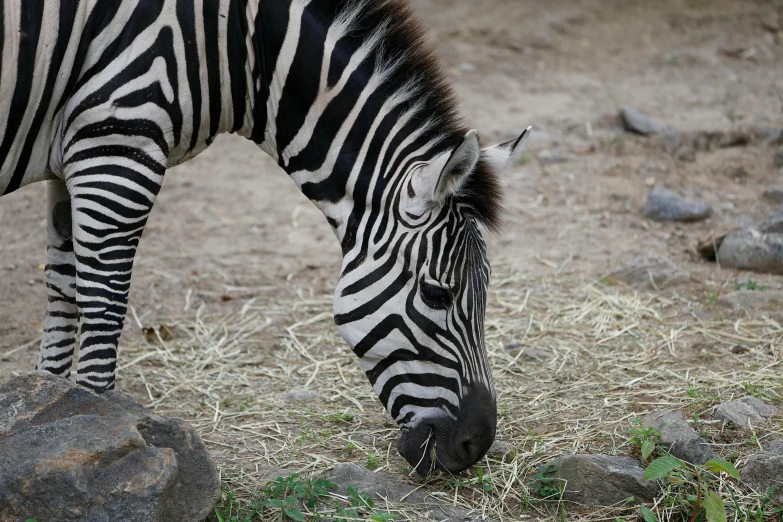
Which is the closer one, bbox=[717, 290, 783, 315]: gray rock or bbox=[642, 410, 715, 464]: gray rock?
bbox=[642, 410, 715, 464]: gray rock

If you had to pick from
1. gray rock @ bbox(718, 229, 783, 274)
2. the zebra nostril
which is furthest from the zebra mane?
gray rock @ bbox(718, 229, 783, 274)

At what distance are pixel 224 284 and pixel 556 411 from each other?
10.3 ft

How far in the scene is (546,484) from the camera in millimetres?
3838

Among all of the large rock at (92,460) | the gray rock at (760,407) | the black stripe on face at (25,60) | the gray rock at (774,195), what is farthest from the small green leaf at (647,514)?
the gray rock at (774,195)

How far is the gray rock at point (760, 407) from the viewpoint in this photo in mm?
4320

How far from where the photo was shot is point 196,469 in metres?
3.41

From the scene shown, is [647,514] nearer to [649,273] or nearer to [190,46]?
[190,46]

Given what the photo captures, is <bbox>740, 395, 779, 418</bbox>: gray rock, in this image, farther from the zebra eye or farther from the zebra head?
the zebra eye

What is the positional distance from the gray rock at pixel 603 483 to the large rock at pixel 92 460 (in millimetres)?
1622

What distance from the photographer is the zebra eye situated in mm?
3627

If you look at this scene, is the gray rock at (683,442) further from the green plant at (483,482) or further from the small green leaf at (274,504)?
the small green leaf at (274,504)

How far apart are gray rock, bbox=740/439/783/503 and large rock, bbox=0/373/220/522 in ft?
7.87

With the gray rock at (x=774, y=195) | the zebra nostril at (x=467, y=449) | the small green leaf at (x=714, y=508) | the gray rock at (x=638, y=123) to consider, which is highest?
the zebra nostril at (x=467, y=449)

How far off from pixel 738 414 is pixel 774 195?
4093mm
